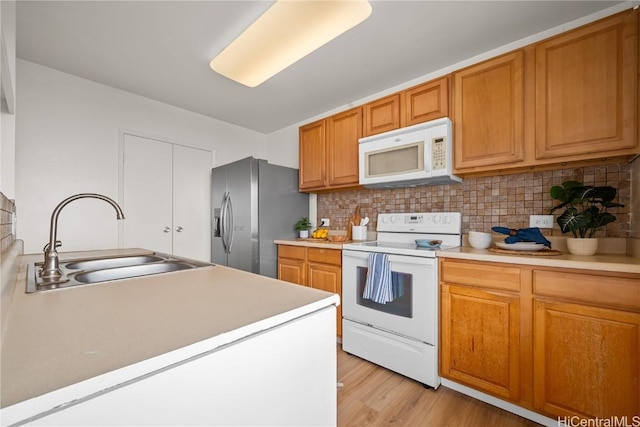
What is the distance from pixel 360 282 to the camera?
2154mm

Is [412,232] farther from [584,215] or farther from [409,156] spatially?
[584,215]

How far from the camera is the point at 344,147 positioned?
2.64 meters

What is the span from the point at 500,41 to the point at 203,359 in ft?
8.65

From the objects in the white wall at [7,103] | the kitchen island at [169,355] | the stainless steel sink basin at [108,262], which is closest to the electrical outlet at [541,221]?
the kitchen island at [169,355]

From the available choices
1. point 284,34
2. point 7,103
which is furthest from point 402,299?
point 7,103

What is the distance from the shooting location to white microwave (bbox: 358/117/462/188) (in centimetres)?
198

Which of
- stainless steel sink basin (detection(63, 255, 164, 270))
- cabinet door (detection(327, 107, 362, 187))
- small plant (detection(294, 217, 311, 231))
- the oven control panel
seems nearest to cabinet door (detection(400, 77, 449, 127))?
cabinet door (detection(327, 107, 362, 187))

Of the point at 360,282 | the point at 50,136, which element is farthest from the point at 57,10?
the point at 360,282

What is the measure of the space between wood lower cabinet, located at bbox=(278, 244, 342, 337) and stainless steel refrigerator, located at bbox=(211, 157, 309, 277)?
0.57 ft

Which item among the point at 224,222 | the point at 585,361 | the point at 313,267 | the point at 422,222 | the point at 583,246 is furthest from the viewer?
the point at 224,222

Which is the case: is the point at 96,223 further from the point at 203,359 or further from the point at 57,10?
the point at 203,359

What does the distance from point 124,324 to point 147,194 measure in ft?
9.16

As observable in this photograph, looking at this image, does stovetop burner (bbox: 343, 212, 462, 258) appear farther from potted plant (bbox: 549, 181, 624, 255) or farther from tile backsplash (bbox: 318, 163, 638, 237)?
potted plant (bbox: 549, 181, 624, 255)

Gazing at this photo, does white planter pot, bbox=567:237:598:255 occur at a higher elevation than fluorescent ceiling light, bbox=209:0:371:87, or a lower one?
lower
